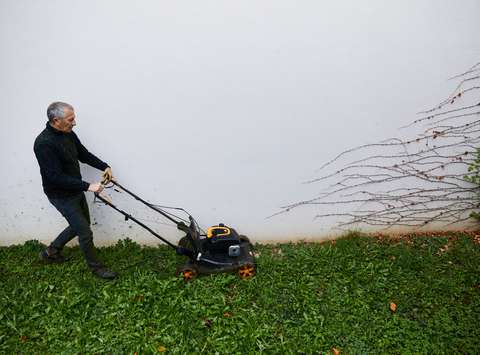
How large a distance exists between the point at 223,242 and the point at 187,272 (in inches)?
19.3

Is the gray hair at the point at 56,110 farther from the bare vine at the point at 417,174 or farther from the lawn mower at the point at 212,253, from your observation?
the bare vine at the point at 417,174

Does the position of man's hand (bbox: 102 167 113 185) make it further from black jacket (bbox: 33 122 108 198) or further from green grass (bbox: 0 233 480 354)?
green grass (bbox: 0 233 480 354)

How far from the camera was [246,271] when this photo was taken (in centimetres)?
393

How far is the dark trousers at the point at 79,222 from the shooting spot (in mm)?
3756

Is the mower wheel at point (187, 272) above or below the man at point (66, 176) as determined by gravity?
below

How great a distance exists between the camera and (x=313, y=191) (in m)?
4.32

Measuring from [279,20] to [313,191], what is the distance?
75.1 inches

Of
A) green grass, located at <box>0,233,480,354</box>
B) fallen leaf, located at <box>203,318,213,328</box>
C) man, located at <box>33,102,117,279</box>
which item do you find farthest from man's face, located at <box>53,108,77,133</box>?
fallen leaf, located at <box>203,318,213,328</box>

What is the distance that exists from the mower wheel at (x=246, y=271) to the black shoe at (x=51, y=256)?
2.09m

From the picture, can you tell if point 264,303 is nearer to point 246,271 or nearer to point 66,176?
point 246,271

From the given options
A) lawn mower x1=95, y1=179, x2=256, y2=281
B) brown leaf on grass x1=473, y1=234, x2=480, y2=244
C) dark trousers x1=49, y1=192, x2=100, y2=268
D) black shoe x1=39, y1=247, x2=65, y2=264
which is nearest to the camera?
dark trousers x1=49, y1=192, x2=100, y2=268

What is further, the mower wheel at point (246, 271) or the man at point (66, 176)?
the mower wheel at point (246, 271)

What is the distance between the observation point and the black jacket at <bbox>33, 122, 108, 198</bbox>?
340cm

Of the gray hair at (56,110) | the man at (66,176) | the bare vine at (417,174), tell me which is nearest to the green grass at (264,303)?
the man at (66,176)
